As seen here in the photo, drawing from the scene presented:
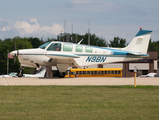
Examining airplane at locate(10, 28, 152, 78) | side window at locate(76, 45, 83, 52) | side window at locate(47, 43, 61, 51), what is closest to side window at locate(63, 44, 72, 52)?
airplane at locate(10, 28, 152, 78)

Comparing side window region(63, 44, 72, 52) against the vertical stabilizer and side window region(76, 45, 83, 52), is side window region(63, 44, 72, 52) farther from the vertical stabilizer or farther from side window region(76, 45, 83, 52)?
the vertical stabilizer

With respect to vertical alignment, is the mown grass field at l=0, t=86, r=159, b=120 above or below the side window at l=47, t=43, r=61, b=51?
below

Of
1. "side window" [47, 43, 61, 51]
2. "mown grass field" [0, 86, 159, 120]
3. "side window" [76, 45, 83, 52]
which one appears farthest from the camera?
"side window" [76, 45, 83, 52]

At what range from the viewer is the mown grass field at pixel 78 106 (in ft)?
21.8

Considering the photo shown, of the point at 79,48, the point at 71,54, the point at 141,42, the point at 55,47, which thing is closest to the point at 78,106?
the point at 71,54

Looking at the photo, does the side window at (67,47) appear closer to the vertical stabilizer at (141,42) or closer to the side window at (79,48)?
the side window at (79,48)

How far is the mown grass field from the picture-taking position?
21.8 feet

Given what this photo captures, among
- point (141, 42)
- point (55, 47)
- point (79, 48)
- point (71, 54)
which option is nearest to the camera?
point (71, 54)

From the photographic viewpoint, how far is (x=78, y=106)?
790 cm

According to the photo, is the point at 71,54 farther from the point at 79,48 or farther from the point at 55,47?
the point at 55,47

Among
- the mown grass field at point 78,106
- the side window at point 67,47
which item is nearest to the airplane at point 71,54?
the side window at point 67,47

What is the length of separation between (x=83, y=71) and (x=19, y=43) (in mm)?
51795

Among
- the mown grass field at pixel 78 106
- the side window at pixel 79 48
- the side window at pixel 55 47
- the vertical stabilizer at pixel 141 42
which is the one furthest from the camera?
the vertical stabilizer at pixel 141 42

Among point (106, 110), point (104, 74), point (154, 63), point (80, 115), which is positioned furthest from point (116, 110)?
point (154, 63)
